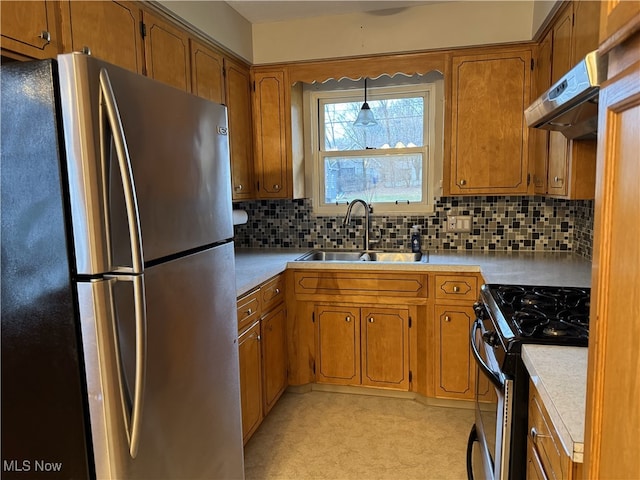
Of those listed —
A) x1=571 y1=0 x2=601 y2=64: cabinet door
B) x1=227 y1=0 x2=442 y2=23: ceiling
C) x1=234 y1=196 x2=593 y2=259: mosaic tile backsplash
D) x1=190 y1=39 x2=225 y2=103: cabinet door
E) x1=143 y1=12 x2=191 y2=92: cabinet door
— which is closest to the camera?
x1=571 y1=0 x2=601 y2=64: cabinet door

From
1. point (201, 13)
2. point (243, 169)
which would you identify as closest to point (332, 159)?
point (243, 169)

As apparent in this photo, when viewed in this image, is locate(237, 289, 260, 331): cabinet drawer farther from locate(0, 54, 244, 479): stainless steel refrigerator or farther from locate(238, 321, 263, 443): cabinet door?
locate(0, 54, 244, 479): stainless steel refrigerator

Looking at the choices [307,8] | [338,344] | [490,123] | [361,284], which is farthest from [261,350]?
[307,8]

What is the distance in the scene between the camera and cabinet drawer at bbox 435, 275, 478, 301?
8.24 ft

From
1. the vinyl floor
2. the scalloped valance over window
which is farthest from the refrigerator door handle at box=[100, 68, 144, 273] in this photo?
the scalloped valance over window

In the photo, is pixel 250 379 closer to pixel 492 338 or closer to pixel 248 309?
pixel 248 309

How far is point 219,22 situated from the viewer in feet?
8.31

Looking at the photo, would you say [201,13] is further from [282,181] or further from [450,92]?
[450,92]

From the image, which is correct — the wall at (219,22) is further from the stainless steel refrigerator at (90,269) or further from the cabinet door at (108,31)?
the stainless steel refrigerator at (90,269)

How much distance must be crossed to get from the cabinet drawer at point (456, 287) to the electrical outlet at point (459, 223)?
0.64 m

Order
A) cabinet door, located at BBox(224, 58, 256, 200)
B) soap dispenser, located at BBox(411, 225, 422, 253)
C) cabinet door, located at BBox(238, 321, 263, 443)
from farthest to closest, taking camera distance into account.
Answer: soap dispenser, located at BBox(411, 225, 422, 253), cabinet door, located at BBox(224, 58, 256, 200), cabinet door, located at BBox(238, 321, 263, 443)

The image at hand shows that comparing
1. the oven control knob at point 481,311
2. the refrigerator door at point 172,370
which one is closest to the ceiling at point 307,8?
the refrigerator door at point 172,370

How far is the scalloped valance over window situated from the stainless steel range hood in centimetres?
106

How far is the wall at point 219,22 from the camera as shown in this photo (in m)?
2.20
